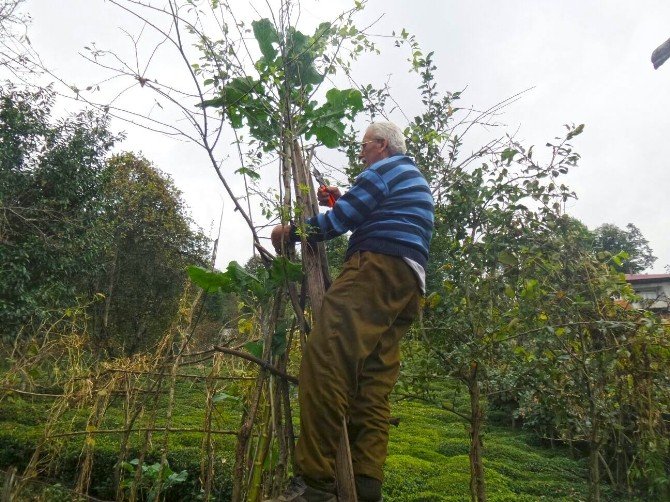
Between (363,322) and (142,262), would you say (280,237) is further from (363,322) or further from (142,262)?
(142,262)

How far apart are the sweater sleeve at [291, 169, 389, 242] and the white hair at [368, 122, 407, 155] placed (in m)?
0.34

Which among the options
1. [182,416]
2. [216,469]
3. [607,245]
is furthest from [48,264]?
[607,245]

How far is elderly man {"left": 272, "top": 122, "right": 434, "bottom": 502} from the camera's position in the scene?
1.92m

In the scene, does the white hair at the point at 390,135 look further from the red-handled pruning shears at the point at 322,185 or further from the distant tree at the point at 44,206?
the distant tree at the point at 44,206

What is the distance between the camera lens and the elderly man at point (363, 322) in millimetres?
1917

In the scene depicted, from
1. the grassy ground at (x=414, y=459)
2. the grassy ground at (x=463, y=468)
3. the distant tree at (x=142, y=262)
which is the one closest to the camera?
the grassy ground at (x=414, y=459)

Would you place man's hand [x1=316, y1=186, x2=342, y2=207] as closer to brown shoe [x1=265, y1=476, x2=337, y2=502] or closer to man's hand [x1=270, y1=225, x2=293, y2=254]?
man's hand [x1=270, y1=225, x2=293, y2=254]

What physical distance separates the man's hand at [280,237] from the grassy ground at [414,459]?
10.0 ft

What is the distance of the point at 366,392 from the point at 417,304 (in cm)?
42

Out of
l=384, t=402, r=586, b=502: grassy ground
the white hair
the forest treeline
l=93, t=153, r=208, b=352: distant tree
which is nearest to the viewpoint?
the white hair

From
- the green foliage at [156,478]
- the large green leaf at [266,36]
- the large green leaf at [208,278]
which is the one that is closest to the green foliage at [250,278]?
the large green leaf at [208,278]

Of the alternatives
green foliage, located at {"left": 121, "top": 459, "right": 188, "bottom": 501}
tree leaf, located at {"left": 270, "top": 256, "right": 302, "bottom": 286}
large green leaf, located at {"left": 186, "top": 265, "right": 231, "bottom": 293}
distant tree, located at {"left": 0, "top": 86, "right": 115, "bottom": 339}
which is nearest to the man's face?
tree leaf, located at {"left": 270, "top": 256, "right": 302, "bottom": 286}

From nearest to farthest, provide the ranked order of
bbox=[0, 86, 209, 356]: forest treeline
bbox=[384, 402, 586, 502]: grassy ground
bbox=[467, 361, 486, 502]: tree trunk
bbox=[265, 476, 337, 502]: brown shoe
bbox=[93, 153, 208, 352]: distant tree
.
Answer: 1. bbox=[265, 476, 337, 502]: brown shoe
2. bbox=[467, 361, 486, 502]: tree trunk
3. bbox=[384, 402, 586, 502]: grassy ground
4. bbox=[0, 86, 209, 356]: forest treeline
5. bbox=[93, 153, 208, 352]: distant tree

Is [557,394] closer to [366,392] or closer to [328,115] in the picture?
[366,392]
